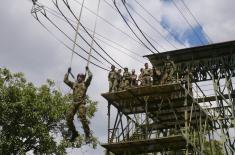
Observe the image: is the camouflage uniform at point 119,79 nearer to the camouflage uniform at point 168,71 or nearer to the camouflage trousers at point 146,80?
the camouflage trousers at point 146,80

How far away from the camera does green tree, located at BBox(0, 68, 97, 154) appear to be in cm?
2772

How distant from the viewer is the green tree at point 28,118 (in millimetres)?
27719

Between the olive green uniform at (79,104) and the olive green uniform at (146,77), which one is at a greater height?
the olive green uniform at (146,77)

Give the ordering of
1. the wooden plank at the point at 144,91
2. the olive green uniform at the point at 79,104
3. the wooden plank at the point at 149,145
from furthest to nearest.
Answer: the wooden plank at the point at 144,91 < the wooden plank at the point at 149,145 < the olive green uniform at the point at 79,104

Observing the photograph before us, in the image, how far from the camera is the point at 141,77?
67.9 ft

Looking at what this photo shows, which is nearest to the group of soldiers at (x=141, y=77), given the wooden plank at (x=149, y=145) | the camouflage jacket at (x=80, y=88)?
the wooden plank at (x=149, y=145)

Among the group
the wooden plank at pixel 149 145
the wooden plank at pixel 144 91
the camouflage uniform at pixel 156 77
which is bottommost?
the wooden plank at pixel 149 145

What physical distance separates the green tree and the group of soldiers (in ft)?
27.9

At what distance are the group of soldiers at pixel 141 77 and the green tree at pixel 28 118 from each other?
8.51m

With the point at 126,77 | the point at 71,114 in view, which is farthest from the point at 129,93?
the point at 71,114

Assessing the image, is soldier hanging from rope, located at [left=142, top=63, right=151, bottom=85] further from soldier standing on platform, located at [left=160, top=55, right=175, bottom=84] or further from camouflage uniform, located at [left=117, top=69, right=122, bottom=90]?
camouflage uniform, located at [left=117, top=69, right=122, bottom=90]

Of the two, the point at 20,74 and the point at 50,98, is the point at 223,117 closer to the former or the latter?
the point at 50,98

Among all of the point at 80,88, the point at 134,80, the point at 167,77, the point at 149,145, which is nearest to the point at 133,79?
the point at 134,80

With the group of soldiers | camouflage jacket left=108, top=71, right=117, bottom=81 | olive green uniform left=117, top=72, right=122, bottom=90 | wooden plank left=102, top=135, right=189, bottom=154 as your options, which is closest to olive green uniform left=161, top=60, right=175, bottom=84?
the group of soldiers
